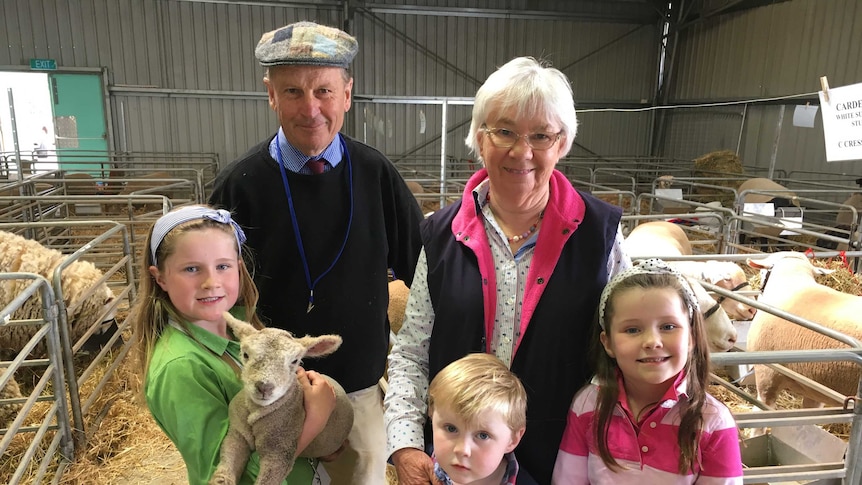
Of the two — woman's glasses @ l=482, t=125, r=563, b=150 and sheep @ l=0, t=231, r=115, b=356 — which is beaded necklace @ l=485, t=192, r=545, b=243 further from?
sheep @ l=0, t=231, r=115, b=356

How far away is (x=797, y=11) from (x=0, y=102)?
17.4 meters

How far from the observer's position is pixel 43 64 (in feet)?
38.2

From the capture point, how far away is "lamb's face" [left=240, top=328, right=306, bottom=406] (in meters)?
1.33

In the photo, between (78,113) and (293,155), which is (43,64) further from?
(293,155)

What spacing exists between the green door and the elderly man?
12.0 metres

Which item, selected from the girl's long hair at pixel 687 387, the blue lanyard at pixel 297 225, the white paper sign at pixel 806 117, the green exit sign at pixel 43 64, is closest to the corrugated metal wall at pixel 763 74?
the white paper sign at pixel 806 117

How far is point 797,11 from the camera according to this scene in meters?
11.0

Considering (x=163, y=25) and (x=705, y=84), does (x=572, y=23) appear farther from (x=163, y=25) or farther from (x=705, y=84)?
(x=163, y=25)

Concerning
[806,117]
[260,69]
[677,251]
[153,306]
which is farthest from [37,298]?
[260,69]

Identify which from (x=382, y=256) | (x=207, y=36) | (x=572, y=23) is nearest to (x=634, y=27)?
(x=572, y=23)

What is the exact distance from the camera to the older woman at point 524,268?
1367 mm

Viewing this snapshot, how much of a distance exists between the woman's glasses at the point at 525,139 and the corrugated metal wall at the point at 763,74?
8.69 meters

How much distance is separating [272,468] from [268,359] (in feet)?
0.98

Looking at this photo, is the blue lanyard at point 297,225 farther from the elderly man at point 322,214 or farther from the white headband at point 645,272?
the white headband at point 645,272
